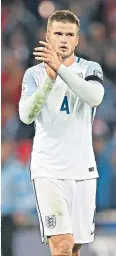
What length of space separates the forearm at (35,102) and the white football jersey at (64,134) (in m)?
0.07

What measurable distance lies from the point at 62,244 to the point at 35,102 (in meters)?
0.60

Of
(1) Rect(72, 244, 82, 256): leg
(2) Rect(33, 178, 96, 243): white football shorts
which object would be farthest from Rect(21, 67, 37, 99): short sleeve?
(1) Rect(72, 244, 82, 256): leg

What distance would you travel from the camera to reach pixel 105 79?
12.0 ft

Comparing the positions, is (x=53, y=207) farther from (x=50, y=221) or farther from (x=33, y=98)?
(x=33, y=98)

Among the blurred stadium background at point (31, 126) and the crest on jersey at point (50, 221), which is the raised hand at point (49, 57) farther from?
the blurred stadium background at point (31, 126)

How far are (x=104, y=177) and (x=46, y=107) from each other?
1.21 metres

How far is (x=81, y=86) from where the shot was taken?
2336mm

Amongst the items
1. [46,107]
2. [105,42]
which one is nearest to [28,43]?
[105,42]

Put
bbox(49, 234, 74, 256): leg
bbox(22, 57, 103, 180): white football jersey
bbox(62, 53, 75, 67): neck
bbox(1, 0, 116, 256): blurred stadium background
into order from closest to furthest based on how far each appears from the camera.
A: bbox(49, 234, 74, 256): leg
bbox(22, 57, 103, 180): white football jersey
bbox(62, 53, 75, 67): neck
bbox(1, 0, 116, 256): blurred stadium background

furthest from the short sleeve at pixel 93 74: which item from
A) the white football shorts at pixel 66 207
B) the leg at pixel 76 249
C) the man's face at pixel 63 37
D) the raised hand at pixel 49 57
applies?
the leg at pixel 76 249

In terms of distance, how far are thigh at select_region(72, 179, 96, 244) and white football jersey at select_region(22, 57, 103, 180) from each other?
43mm

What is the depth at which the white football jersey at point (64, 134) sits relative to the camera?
2465 millimetres

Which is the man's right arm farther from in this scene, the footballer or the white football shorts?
the white football shorts

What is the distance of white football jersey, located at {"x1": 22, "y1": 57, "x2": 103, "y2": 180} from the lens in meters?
2.46
